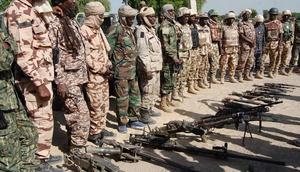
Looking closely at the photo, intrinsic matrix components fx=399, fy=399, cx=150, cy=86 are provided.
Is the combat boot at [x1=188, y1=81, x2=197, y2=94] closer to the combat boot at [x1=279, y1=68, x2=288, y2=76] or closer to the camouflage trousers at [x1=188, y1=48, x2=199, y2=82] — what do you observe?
the camouflage trousers at [x1=188, y1=48, x2=199, y2=82]

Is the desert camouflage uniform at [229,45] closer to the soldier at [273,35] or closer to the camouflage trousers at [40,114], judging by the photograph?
the soldier at [273,35]

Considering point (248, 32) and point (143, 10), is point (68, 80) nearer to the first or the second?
point (143, 10)

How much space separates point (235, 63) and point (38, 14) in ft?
24.6

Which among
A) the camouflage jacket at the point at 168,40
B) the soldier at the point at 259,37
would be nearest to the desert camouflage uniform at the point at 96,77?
the camouflage jacket at the point at 168,40

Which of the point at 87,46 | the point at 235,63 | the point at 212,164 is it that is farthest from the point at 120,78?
the point at 235,63

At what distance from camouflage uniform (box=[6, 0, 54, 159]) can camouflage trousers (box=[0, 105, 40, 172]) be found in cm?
29

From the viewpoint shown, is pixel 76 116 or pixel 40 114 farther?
pixel 76 116

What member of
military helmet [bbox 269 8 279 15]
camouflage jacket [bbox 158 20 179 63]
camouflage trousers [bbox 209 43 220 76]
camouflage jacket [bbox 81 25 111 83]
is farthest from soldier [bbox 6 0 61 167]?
military helmet [bbox 269 8 279 15]

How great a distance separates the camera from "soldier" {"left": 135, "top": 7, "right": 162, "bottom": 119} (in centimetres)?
680

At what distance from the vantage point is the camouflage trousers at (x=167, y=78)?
7906 mm

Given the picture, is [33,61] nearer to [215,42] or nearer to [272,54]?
[215,42]

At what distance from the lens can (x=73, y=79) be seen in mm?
5059

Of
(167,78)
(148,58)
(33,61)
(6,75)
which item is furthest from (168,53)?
(6,75)

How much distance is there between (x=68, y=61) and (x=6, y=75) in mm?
1300
